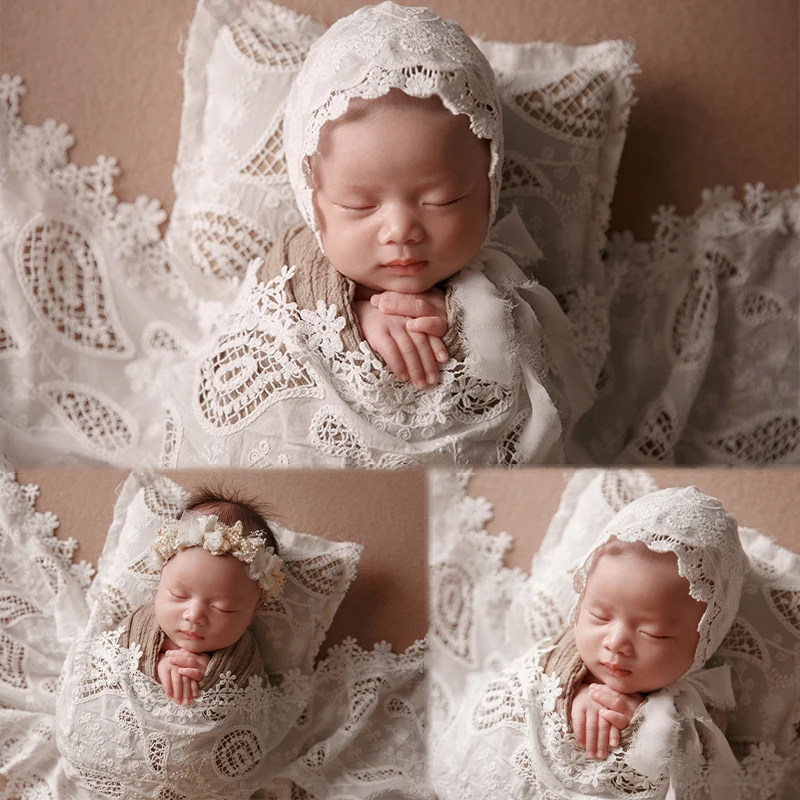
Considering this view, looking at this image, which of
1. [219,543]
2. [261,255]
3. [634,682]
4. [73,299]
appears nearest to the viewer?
[219,543]

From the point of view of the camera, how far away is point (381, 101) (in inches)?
49.6

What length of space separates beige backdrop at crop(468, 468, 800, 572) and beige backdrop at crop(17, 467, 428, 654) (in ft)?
0.83

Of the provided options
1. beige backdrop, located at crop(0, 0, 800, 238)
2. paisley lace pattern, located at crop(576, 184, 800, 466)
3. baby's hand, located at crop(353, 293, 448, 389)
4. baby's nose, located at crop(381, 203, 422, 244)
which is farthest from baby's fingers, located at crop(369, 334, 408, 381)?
beige backdrop, located at crop(0, 0, 800, 238)

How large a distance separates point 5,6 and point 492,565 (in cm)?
131

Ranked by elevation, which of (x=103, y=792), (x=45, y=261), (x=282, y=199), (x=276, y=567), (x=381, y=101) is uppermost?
(x=381, y=101)

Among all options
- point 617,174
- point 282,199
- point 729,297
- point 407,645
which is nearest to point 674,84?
point 617,174

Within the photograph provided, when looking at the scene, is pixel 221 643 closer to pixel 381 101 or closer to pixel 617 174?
pixel 381 101

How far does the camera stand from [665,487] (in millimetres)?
1456

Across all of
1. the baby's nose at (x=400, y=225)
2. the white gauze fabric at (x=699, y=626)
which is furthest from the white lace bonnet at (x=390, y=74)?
the white gauze fabric at (x=699, y=626)

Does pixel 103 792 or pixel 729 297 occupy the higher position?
pixel 729 297

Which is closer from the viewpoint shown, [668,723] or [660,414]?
[668,723]

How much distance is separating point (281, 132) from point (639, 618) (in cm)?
96

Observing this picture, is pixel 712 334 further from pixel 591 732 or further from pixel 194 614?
pixel 194 614

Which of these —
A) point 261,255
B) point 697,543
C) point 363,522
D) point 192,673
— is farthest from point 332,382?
point 697,543
